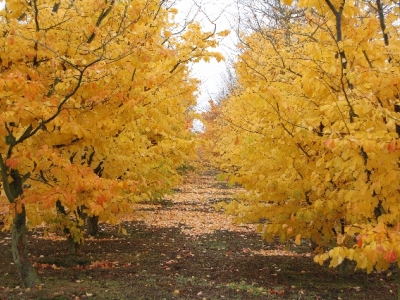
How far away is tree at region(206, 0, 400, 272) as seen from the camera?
12.7 feet

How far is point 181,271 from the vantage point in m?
7.42

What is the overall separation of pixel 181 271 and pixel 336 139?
14.7ft

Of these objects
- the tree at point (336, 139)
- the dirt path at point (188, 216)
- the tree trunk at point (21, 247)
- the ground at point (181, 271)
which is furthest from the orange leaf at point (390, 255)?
the dirt path at point (188, 216)

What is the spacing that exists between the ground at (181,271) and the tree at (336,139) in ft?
2.73

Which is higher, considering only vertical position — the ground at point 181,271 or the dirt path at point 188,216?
the dirt path at point 188,216

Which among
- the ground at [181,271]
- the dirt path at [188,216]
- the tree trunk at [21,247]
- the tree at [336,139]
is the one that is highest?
the tree at [336,139]

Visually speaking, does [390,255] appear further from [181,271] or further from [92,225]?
[92,225]

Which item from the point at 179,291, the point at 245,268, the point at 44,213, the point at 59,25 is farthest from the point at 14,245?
the point at 245,268

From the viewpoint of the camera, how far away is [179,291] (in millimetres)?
6031

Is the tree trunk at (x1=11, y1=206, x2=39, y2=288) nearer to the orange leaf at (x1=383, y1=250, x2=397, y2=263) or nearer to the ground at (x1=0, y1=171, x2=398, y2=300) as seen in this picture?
the ground at (x1=0, y1=171, x2=398, y2=300)

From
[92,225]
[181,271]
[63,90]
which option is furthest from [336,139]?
[92,225]

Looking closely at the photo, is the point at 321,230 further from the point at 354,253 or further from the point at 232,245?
the point at 232,245

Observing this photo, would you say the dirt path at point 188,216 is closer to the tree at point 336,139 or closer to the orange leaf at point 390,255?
the tree at point 336,139

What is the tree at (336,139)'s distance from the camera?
3857mm
